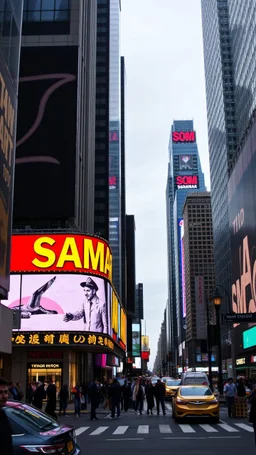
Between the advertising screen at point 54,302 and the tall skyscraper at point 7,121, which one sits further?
the advertising screen at point 54,302

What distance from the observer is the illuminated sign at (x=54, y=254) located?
40156 millimetres

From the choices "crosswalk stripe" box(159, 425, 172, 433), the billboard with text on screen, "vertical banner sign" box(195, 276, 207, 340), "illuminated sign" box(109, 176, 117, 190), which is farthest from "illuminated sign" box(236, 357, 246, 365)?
"illuminated sign" box(109, 176, 117, 190)

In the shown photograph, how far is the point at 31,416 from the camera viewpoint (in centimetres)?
840

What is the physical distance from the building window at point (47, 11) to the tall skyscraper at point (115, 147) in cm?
9223

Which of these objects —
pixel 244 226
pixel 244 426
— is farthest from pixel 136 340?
pixel 244 426

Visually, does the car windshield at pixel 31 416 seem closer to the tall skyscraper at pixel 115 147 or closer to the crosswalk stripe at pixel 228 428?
the crosswalk stripe at pixel 228 428

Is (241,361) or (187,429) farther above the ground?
(241,361)

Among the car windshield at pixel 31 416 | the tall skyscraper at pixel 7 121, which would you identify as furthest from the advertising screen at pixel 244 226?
the car windshield at pixel 31 416

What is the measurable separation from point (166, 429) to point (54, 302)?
Result: 21.2 meters

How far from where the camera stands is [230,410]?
1013 inches

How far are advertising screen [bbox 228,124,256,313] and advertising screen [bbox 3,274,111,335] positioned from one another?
33.1m

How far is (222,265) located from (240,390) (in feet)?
343

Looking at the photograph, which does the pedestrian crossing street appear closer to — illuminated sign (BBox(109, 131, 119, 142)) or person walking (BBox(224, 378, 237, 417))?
person walking (BBox(224, 378, 237, 417))

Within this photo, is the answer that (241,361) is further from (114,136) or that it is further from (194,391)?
(114,136)
